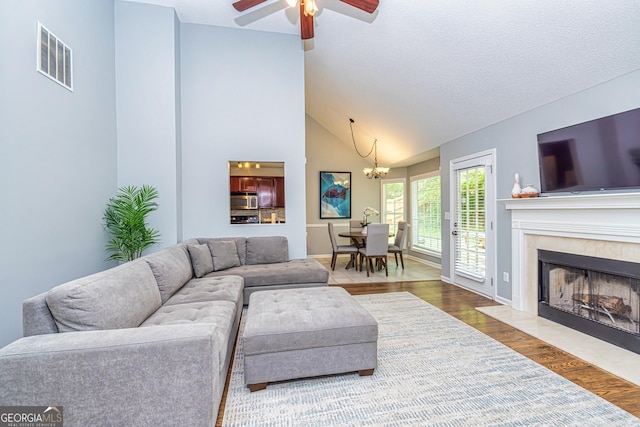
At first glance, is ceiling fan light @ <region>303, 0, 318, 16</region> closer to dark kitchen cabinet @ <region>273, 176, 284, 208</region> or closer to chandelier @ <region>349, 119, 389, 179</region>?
dark kitchen cabinet @ <region>273, 176, 284, 208</region>

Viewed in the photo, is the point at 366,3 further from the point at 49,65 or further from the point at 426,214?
the point at 426,214

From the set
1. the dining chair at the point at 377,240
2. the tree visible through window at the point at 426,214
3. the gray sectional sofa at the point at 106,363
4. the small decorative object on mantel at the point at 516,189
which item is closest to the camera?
the gray sectional sofa at the point at 106,363

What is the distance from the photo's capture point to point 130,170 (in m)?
3.71

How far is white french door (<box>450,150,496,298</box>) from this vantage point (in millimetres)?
3889

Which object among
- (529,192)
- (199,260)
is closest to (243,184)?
(199,260)

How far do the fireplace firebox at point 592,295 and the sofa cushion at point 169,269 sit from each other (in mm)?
3749

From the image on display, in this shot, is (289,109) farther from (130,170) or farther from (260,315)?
(260,315)

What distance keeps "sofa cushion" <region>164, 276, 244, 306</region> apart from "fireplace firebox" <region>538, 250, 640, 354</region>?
3.21 meters

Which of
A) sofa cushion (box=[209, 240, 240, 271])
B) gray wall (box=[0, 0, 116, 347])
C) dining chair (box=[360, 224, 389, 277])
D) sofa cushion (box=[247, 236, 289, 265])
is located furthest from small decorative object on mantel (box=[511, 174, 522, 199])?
gray wall (box=[0, 0, 116, 347])

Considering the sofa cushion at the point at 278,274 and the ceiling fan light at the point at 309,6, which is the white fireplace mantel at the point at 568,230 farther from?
the ceiling fan light at the point at 309,6

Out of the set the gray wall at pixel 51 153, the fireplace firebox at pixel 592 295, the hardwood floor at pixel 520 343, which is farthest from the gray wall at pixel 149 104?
the fireplace firebox at pixel 592 295

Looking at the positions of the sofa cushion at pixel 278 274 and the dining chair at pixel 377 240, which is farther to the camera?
the dining chair at pixel 377 240

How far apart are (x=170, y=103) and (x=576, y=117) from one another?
4.54m

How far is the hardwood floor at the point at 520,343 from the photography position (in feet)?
6.00
